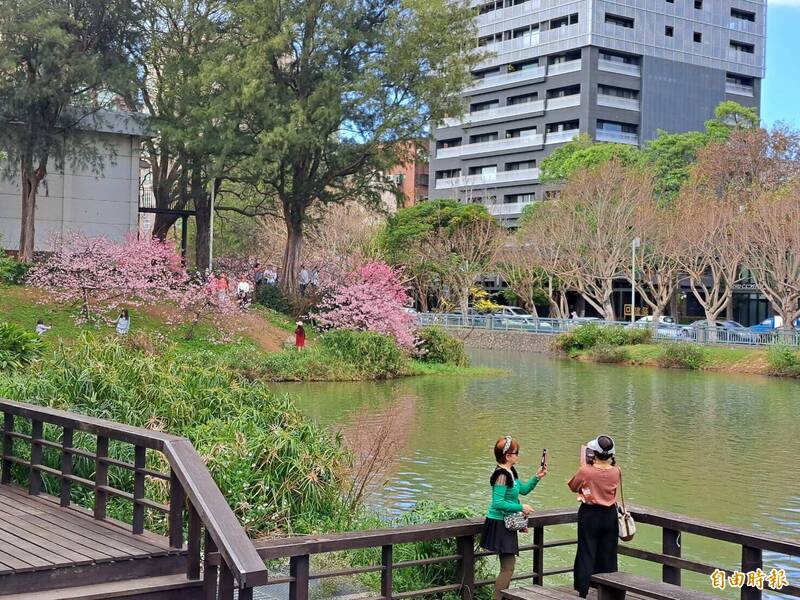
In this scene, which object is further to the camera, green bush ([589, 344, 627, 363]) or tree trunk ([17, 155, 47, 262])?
green bush ([589, 344, 627, 363])

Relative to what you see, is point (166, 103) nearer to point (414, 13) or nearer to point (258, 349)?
point (414, 13)

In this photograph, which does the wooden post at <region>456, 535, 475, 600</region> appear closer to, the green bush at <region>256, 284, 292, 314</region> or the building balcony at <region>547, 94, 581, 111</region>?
the green bush at <region>256, 284, 292, 314</region>

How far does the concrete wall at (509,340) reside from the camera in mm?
50531

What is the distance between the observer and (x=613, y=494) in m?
7.05

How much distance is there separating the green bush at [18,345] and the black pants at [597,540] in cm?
1118

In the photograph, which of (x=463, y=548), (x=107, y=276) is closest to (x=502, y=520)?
(x=463, y=548)

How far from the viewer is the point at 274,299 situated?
3822cm

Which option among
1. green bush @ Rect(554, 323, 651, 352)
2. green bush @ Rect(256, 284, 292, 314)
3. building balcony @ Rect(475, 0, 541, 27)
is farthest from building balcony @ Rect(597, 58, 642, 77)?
green bush @ Rect(256, 284, 292, 314)

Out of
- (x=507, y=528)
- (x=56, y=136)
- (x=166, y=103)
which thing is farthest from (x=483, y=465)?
(x=166, y=103)

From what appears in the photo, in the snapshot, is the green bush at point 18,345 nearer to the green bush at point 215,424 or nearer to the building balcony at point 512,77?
the green bush at point 215,424

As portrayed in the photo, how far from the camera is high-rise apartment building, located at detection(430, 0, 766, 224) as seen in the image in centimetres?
7969

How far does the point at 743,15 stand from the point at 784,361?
191ft

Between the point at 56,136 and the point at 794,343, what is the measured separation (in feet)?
95.2

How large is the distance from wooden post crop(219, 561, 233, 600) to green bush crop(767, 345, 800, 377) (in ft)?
116
